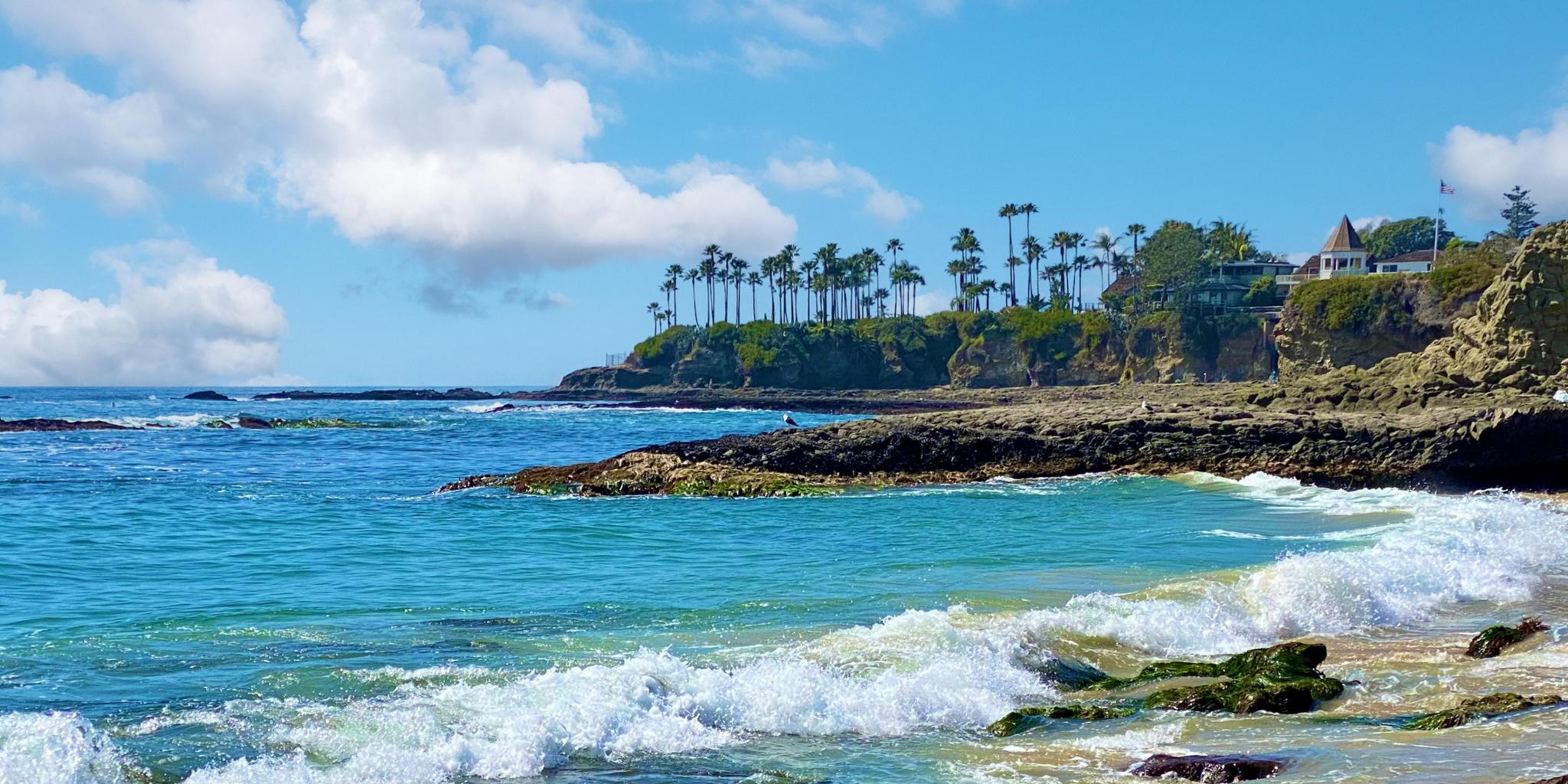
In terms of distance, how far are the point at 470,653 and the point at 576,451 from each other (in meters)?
33.0

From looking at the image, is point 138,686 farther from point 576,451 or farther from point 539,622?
point 576,451

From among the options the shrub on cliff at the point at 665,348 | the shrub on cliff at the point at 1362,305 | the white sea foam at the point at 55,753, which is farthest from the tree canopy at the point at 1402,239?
the white sea foam at the point at 55,753

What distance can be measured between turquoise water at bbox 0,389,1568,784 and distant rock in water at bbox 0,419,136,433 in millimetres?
35331

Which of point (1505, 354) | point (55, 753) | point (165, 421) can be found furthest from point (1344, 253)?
point (55, 753)

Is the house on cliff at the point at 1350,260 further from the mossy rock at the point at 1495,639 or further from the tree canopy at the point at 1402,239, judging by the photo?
the mossy rock at the point at 1495,639

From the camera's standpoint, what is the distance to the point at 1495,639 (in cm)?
1145

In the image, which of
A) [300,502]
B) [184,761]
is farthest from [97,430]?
[184,761]

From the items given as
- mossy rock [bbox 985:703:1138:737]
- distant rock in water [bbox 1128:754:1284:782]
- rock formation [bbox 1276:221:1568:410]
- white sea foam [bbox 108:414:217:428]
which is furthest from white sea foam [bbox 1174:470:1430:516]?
white sea foam [bbox 108:414:217:428]

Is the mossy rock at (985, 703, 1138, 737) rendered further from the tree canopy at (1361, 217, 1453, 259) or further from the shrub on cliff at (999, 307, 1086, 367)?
the tree canopy at (1361, 217, 1453, 259)

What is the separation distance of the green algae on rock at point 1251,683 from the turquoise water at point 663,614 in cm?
60

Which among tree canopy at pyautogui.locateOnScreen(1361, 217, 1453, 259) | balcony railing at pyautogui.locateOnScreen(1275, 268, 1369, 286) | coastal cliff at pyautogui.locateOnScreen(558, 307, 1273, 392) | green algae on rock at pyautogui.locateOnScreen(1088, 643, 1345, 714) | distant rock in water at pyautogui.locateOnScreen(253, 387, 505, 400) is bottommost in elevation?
green algae on rock at pyautogui.locateOnScreen(1088, 643, 1345, 714)

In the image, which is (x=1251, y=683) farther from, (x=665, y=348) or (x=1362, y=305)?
(x=665, y=348)

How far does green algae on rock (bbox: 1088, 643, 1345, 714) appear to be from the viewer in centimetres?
945

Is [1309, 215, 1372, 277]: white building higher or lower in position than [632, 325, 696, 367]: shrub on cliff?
higher
